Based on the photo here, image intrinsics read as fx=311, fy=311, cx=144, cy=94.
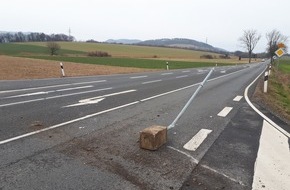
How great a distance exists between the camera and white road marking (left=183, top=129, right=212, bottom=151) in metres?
5.58

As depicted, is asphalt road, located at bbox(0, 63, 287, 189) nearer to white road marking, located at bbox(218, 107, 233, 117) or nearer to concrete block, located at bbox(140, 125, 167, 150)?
white road marking, located at bbox(218, 107, 233, 117)

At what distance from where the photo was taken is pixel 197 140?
606 centimetres

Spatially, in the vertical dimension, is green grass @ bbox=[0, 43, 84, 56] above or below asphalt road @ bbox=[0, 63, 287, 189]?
above

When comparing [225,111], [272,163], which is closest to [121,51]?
[225,111]

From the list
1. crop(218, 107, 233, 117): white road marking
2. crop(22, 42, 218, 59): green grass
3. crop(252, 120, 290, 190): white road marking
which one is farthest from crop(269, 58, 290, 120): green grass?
crop(22, 42, 218, 59): green grass

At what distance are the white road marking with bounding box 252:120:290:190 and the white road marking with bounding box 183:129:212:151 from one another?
108 centimetres

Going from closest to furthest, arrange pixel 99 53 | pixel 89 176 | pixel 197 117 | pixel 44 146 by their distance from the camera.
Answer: pixel 89 176 → pixel 44 146 → pixel 197 117 → pixel 99 53

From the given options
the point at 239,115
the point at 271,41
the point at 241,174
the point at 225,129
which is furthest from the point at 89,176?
the point at 271,41

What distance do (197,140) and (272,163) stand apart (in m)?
1.49

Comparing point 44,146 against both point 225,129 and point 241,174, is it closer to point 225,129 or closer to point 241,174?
point 241,174

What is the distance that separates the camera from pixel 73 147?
5.27m

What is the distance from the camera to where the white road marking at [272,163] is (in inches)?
165

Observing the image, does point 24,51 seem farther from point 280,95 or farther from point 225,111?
point 225,111

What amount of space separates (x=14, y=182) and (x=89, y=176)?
919 mm
